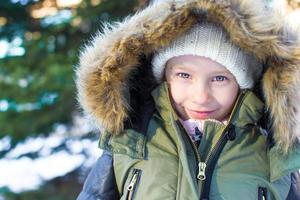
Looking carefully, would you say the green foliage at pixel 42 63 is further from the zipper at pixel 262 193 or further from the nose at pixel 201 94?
the zipper at pixel 262 193

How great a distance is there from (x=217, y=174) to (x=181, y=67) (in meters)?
0.41

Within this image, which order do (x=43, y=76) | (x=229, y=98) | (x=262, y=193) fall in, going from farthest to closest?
(x=43, y=76) < (x=229, y=98) < (x=262, y=193)

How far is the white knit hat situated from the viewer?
2.27 metres

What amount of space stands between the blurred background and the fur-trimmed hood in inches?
106

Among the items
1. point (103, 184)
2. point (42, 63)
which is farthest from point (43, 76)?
point (103, 184)

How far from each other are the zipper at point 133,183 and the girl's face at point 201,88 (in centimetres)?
28

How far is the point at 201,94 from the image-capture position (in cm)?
225

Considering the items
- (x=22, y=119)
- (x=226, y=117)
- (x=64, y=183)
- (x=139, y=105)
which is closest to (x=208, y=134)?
(x=226, y=117)

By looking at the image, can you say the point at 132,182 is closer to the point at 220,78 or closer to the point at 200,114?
the point at 200,114

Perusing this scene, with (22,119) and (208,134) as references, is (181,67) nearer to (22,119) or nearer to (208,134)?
(208,134)

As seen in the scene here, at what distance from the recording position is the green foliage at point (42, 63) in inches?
204

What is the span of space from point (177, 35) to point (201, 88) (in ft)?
0.70

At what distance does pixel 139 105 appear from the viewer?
2.51m

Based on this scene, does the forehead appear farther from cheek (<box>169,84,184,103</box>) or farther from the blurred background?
the blurred background
